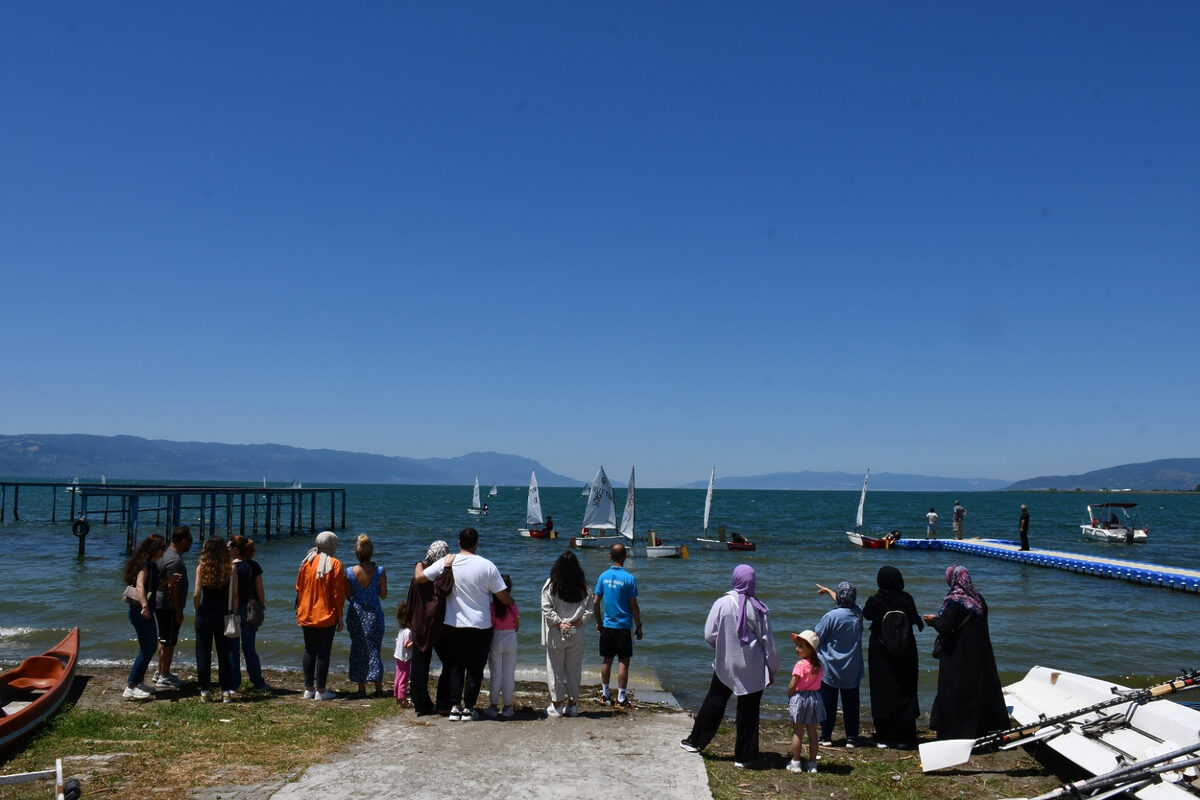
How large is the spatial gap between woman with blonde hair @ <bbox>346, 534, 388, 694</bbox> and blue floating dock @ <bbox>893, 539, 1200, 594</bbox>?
86.7ft

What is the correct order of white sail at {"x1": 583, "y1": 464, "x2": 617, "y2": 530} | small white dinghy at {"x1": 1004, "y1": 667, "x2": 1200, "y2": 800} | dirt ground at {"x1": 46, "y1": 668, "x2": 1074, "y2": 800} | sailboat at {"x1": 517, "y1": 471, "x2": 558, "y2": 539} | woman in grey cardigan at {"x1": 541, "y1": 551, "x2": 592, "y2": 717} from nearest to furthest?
small white dinghy at {"x1": 1004, "y1": 667, "x2": 1200, "y2": 800}
dirt ground at {"x1": 46, "y1": 668, "x2": 1074, "y2": 800}
woman in grey cardigan at {"x1": 541, "y1": 551, "x2": 592, "y2": 717}
white sail at {"x1": 583, "y1": 464, "x2": 617, "y2": 530}
sailboat at {"x1": 517, "y1": 471, "x2": 558, "y2": 539}

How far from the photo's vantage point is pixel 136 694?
8688mm

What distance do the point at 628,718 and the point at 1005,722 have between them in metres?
3.43

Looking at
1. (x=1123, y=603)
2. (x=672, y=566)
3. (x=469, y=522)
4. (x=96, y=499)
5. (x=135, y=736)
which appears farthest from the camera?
(x=96, y=499)

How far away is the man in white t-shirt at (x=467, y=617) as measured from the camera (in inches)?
300

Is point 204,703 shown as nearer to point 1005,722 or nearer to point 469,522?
point 1005,722

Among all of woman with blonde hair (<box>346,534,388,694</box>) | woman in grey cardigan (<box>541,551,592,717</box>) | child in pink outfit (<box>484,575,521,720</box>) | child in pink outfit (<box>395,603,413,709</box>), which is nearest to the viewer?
child in pink outfit (<box>484,575,521,720</box>)

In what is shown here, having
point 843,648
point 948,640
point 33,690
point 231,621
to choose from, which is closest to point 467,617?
point 231,621

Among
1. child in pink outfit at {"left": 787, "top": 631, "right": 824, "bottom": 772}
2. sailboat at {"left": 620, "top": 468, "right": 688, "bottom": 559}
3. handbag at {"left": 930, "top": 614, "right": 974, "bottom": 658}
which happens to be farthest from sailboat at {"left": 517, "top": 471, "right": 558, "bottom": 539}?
child in pink outfit at {"left": 787, "top": 631, "right": 824, "bottom": 772}

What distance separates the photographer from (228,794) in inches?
223

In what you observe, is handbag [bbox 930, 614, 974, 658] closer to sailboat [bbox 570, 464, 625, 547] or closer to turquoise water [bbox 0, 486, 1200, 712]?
turquoise water [bbox 0, 486, 1200, 712]

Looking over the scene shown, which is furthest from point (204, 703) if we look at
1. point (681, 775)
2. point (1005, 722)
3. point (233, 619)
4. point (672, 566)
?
point (672, 566)

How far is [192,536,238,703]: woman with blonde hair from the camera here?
Answer: 8539mm

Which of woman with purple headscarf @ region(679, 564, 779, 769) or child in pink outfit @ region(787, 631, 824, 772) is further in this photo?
child in pink outfit @ region(787, 631, 824, 772)
